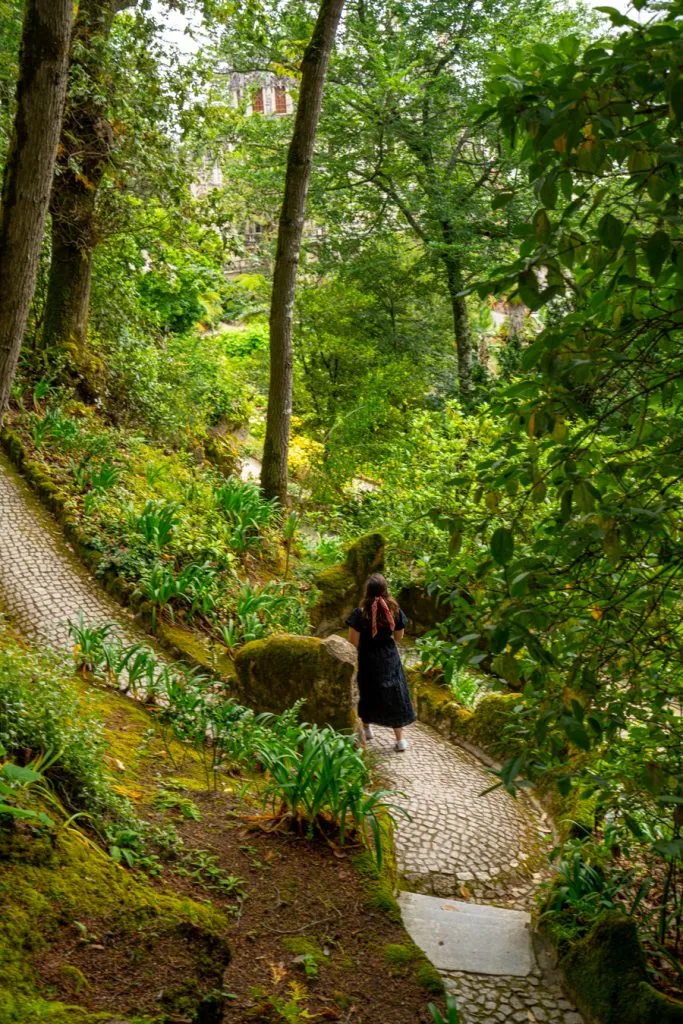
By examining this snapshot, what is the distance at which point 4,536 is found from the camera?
833 cm

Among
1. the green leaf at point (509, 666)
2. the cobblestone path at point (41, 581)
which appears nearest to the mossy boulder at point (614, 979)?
the green leaf at point (509, 666)

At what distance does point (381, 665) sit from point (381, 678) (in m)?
0.12

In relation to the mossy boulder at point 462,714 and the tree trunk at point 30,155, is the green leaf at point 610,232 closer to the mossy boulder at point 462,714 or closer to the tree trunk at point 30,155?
the tree trunk at point 30,155

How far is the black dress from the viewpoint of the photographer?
25.7 feet

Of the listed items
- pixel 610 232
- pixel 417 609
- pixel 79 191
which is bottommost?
pixel 417 609

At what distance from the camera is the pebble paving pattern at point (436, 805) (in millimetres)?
4309

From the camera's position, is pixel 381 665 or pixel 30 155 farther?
pixel 381 665

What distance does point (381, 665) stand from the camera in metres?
7.87

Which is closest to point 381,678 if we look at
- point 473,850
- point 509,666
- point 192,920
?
point 473,850

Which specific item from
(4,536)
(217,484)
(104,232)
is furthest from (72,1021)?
(104,232)

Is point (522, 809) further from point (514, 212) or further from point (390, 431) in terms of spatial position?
point (514, 212)

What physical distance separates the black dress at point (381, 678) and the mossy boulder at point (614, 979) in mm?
3529

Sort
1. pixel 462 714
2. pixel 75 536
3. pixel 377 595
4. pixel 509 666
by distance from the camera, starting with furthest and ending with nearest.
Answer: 1. pixel 462 714
2. pixel 75 536
3. pixel 377 595
4. pixel 509 666

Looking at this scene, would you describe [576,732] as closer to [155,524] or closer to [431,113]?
[155,524]
